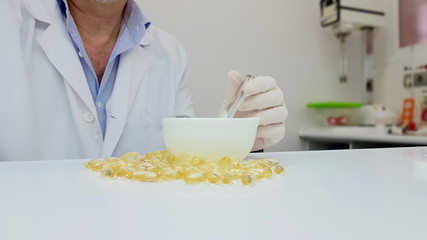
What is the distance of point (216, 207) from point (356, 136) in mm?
1680

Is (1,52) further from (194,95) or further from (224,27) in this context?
(224,27)

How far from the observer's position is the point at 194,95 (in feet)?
6.72

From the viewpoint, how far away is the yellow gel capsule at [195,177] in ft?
1.28

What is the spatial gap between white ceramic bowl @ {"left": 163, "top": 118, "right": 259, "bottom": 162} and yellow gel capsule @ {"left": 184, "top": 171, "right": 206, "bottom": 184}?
5.1 inches

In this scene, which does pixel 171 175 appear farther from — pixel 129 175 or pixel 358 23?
pixel 358 23

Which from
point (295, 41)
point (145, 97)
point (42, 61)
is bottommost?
point (145, 97)

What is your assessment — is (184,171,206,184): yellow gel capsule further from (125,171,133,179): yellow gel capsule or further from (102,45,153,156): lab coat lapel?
(102,45,153,156): lab coat lapel

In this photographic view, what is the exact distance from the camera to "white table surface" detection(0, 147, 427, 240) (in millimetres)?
223

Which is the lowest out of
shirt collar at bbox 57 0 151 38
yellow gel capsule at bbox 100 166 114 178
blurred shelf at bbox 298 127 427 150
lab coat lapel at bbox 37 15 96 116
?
blurred shelf at bbox 298 127 427 150

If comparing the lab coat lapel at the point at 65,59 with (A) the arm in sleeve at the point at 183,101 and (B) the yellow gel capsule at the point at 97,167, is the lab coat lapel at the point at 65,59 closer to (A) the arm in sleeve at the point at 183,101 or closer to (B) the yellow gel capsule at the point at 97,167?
(A) the arm in sleeve at the point at 183,101

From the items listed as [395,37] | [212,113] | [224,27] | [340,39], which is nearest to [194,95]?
[212,113]

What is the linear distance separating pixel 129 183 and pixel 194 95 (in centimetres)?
166

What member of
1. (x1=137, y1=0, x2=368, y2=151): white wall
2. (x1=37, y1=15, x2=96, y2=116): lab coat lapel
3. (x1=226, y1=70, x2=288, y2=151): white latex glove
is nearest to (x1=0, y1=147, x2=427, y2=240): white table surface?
(x1=226, y1=70, x2=288, y2=151): white latex glove

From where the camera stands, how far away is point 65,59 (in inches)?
41.9
